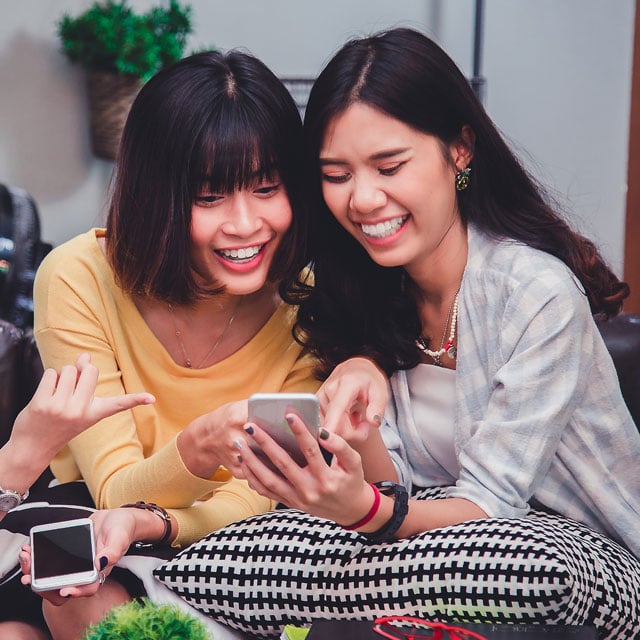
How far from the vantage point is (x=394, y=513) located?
54.9 inches

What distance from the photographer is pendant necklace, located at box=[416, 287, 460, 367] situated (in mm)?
1695

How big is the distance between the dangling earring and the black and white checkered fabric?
21.7 inches

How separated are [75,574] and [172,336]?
1.94 feet

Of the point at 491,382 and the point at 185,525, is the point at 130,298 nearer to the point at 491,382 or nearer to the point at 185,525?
the point at 185,525

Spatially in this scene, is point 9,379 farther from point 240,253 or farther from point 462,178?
point 462,178

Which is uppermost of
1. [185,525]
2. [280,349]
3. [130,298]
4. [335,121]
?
[335,121]

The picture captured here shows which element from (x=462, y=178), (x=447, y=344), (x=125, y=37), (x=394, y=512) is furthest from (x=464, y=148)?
(x=125, y=37)

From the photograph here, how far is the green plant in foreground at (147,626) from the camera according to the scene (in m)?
1.10

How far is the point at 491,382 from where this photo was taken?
5.24 ft

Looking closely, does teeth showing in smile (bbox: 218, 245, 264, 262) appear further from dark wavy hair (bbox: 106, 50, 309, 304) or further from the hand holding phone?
the hand holding phone

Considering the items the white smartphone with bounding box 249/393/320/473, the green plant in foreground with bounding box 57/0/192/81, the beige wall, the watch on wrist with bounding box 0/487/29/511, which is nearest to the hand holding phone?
the white smartphone with bounding box 249/393/320/473

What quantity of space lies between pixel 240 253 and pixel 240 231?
0.07 m

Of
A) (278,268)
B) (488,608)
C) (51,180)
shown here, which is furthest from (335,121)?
(51,180)

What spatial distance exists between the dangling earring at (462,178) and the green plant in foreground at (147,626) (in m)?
0.85
